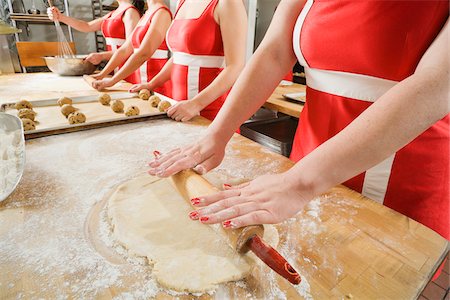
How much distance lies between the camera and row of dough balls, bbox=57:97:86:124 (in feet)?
4.57

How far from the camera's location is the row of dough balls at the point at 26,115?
4.19 ft

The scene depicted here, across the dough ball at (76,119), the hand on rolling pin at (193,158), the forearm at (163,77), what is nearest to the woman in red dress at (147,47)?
the forearm at (163,77)

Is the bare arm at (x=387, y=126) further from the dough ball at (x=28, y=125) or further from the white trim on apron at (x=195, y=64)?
the white trim on apron at (x=195, y=64)

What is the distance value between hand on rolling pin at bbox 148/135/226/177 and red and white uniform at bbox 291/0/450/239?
0.43 meters

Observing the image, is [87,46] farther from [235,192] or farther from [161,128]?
[235,192]

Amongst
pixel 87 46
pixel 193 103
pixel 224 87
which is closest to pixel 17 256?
pixel 193 103

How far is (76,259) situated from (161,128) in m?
0.88

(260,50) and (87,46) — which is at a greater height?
(260,50)

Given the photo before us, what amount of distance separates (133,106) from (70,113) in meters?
0.34

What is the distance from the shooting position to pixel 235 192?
0.70 metres

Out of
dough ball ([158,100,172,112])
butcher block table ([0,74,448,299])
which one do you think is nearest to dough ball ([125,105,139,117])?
dough ball ([158,100,172,112])

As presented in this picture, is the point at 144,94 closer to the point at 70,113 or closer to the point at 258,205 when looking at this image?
the point at 70,113

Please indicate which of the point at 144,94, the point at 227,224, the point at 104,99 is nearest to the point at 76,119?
the point at 104,99

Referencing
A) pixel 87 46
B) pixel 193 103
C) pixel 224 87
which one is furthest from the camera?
pixel 87 46
